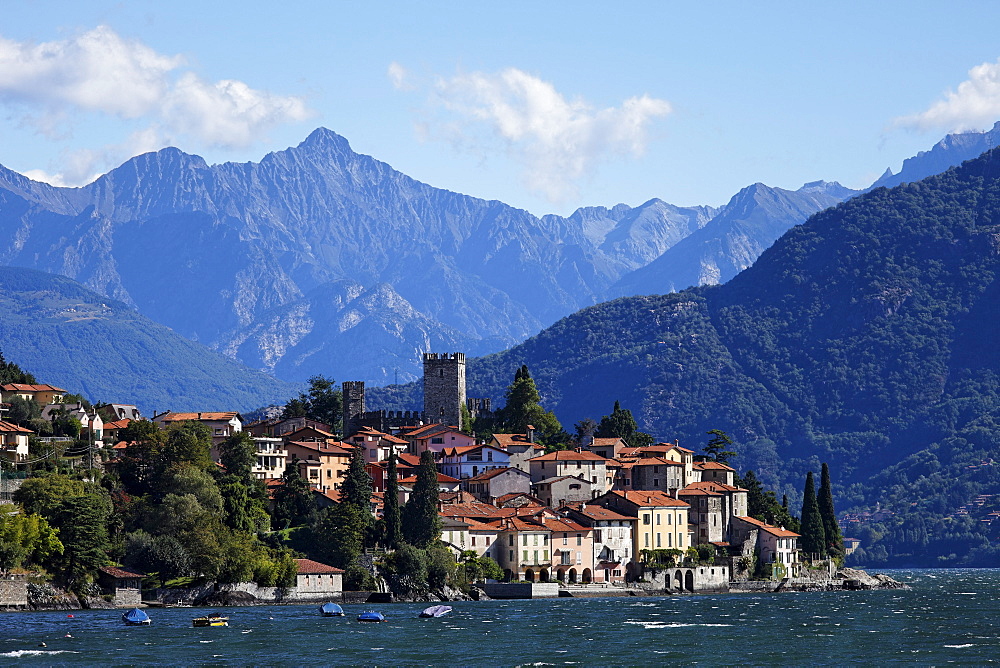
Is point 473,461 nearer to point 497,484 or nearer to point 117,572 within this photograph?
point 497,484

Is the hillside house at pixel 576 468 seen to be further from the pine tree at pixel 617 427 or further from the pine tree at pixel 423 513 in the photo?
the pine tree at pixel 423 513

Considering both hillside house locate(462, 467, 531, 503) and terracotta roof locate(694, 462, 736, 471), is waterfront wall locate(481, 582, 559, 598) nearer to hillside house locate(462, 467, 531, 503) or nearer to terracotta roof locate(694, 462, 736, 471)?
hillside house locate(462, 467, 531, 503)

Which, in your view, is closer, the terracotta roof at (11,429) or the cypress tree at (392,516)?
the cypress tree at (392,516)

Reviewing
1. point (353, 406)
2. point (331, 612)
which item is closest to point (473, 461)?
point (353, 406)

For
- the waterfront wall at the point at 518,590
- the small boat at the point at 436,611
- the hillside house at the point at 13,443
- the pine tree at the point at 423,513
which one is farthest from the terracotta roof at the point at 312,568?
the hillside house at the point at 13,443

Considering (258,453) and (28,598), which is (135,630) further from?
(258,453)

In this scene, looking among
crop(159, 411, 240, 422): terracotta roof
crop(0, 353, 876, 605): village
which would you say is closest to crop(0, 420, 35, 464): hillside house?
crop(0, 353, 876, 605): village

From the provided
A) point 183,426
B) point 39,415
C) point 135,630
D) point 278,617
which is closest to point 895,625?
point 278,617
